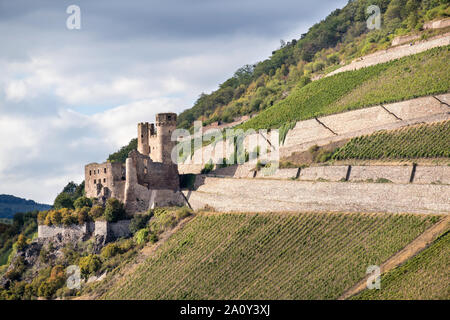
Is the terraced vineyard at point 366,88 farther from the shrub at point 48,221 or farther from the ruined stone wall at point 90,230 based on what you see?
the shrub at point 48,221

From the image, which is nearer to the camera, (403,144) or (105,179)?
(403,144)

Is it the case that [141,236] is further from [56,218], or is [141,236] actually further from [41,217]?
[41,217]

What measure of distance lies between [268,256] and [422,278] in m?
7.93

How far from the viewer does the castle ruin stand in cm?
5022

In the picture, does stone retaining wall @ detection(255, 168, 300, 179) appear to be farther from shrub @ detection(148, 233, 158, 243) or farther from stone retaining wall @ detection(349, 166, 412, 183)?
shrub @ detection(148, 233, 158, 243)

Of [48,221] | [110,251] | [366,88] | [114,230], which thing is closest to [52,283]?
[110,251]

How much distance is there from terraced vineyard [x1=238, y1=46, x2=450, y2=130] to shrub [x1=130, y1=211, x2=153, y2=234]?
12.0 m

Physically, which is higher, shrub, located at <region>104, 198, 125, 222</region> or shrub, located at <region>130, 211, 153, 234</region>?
shrub, located at <region>104, 198, 125, 222</region>

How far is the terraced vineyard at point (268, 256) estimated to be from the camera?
3772 centimetres

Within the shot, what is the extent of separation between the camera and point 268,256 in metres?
40.8

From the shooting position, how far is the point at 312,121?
2183 inches

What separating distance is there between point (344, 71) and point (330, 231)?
80.3ft

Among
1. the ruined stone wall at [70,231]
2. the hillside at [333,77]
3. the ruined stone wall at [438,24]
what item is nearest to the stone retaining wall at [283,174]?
the hillside at [333,77]

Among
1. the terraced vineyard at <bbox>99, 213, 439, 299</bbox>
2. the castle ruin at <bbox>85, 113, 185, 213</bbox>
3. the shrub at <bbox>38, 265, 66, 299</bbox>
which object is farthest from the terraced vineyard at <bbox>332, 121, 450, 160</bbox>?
the shrub at <bbox>38, 265, 66, 299</bbox>
